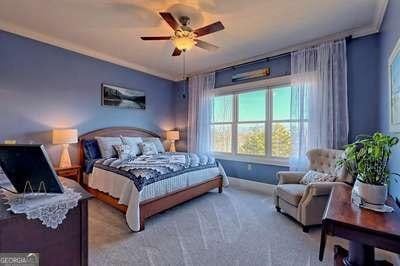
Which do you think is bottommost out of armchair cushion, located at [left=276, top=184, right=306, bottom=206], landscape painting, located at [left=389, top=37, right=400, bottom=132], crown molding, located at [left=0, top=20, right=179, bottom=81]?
armchair cushion, located at [left=276, top=184, right=306, bottom=206]

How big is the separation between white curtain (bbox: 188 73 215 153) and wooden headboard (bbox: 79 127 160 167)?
1.01 meters

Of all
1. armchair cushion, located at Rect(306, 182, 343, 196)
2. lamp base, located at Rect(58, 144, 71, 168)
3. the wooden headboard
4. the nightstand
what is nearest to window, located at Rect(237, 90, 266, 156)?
armchair cushion, located at Rect(306, 182, 343, 196)

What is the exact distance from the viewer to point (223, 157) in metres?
5.26

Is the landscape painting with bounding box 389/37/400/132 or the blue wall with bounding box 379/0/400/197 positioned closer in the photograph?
the landscape painting with bounding box 389/37/400/132

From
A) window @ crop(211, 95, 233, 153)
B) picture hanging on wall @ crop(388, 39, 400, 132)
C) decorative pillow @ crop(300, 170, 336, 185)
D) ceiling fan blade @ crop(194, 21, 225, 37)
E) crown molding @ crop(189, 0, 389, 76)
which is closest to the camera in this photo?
picture hanging on wall @ crop(388, 39, 400, 132)

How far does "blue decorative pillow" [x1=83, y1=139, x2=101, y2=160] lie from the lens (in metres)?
4.05

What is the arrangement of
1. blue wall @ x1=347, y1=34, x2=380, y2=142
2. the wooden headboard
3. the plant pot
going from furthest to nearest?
the wooden headboard → blue wall @ x1=347, y1=34, x2=380, y2=142 → the plant pot

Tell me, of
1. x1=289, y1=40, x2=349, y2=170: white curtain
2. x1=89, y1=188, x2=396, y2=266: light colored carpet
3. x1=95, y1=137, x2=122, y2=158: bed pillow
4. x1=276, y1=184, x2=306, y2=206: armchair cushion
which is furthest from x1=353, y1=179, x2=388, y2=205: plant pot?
x1=95, y1=137, x2=122, y2=158: bed pillow

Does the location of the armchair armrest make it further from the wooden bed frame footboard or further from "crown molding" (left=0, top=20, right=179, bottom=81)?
"crown molding" (left=0, top=20, right=179, bottom=81)

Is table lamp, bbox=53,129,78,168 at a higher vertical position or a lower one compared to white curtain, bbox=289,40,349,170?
lower

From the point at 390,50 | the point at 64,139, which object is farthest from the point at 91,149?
the point at 390,50

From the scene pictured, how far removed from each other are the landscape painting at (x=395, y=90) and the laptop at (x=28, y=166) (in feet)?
9.12

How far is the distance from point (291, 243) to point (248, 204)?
1.29 metres

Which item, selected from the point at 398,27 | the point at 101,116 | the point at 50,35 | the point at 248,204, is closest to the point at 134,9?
the point at 50,35
